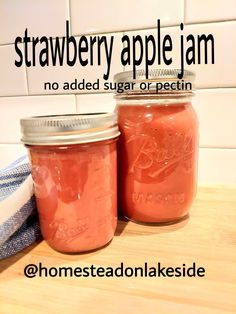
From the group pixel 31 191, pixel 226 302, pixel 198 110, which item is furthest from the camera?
pixel 198 110

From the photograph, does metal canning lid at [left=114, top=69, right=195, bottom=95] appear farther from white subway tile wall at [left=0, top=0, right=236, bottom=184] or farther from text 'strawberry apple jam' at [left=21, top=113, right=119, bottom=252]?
white subway tile wall at [left=0, top=0, right=236, bottom=184]

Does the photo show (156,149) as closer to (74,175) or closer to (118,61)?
(74,175)

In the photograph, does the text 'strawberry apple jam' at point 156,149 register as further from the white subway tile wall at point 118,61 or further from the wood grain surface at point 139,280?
the white subway tile wall at point 118,61

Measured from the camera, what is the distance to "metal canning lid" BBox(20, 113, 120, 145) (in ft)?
1.06

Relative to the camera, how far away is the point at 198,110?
59 cm

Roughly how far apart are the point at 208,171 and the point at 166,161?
0.25m

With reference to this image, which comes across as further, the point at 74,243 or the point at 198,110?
the point at 198,110

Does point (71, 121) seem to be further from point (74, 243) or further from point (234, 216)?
point (234, 216)

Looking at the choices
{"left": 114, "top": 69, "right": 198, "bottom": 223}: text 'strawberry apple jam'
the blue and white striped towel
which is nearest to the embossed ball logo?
{"left": 114, "top": 69, "right": 198, "bottom": 223}: text 'strawberry apple jam'

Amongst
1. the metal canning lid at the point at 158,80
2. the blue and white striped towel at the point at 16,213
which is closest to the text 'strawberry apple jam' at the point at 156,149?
the metal canning lid at the point at 158,80

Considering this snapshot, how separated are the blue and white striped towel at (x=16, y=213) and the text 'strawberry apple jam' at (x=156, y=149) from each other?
129 millimetres

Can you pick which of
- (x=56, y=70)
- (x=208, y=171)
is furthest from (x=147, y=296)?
(x=56, y=70)

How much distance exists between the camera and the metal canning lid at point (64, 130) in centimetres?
32

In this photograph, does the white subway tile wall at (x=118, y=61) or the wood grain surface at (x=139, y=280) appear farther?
the white subway tile wall at (x=118, y=61)
